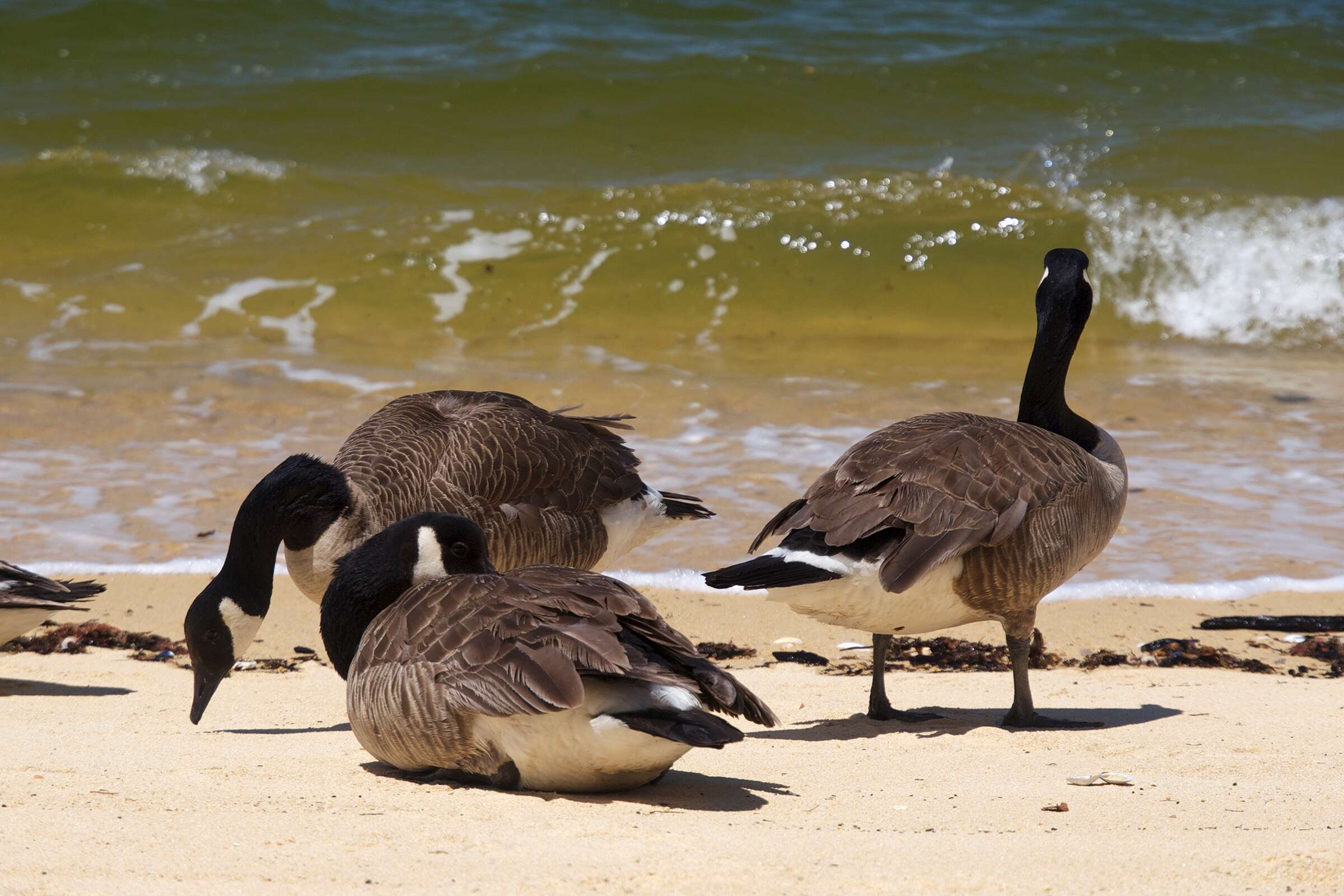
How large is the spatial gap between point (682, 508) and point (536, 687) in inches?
137

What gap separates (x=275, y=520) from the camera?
5.34 metres

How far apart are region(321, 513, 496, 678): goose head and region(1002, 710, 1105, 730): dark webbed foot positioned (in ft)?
6.42

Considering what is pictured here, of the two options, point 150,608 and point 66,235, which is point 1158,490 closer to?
point 150,608

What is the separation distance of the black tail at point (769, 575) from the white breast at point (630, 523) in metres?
1.93

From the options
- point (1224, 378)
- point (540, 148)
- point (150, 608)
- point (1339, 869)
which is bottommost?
point (150, 608)

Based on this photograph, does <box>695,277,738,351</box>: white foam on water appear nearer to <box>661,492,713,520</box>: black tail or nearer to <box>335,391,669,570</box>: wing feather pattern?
<box>661,492,713,520</box>: black tail

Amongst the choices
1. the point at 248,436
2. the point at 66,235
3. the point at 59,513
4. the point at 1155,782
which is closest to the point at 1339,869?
the point at 1155,782

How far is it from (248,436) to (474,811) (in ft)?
20.7

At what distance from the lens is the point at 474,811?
12.0 feet

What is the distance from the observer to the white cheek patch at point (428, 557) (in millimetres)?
4480

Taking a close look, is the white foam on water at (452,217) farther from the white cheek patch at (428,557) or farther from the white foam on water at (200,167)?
the white cheek patch at (428,557)

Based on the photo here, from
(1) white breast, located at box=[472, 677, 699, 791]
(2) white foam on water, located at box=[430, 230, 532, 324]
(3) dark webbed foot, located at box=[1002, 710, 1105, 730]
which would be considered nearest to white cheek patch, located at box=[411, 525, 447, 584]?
(1) white breast, located at box=[472, 677, 699, 791]

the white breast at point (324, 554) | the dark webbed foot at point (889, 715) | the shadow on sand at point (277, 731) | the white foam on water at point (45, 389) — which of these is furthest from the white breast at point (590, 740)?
the white foam on water at point (45, 389)

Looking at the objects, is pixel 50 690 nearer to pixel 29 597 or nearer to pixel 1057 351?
pixel 29 597
